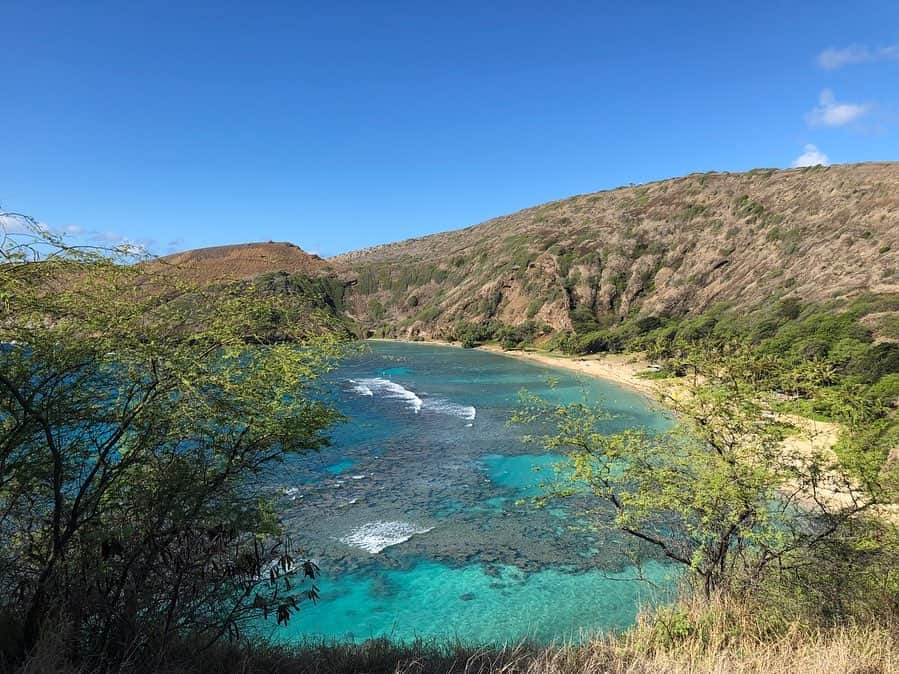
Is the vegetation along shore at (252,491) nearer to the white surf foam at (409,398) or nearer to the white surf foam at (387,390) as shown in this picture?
the white surf foam at (409,398)

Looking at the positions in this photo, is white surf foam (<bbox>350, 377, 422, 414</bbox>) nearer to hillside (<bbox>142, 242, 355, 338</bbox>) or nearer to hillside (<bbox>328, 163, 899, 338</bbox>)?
hillside (<bbox>142, 242, 355, 338</bbox>)

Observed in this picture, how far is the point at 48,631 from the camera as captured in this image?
632 cm

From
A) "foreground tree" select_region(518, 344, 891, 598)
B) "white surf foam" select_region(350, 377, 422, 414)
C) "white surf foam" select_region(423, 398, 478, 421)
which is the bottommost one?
"white surf foam" select_region(423, 398, 478, 421)

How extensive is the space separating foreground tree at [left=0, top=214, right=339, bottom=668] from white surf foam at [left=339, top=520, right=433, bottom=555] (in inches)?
551

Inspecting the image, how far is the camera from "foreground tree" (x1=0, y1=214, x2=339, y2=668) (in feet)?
21.4

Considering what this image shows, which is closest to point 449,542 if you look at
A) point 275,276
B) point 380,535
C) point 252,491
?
point 380,535

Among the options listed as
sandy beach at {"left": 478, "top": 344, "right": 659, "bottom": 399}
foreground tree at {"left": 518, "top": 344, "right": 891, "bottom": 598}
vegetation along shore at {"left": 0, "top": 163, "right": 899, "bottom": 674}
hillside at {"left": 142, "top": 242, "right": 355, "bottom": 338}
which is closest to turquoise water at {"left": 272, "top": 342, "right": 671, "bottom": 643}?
foreground tree at {"left": 518, "top": 344, "right": 891, "bottom": 598}

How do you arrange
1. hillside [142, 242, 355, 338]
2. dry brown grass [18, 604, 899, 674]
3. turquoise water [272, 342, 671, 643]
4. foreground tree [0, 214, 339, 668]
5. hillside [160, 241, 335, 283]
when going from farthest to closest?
hillside [160, 241, 335, 283] < turquoise water [272, 342, 671, 643] < hillside [142, 242, 355, 338] < dry brown grass [18, 604, 899, 674] < foreground tree [0, 214, 339, 668]

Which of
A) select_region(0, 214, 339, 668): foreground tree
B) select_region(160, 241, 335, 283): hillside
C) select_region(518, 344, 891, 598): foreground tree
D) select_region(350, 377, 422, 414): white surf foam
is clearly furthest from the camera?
select_region(160, 241, 335, 283): hillside

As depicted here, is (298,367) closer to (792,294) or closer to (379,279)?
(792,294)

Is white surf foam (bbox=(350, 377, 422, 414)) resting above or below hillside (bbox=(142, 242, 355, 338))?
below

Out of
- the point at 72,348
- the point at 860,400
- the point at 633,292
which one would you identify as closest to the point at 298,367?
the point at 72,348

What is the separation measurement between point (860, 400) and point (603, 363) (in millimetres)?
69385

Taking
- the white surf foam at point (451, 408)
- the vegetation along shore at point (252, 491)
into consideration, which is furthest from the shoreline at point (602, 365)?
the vegetation along shore at point (252, 491)
